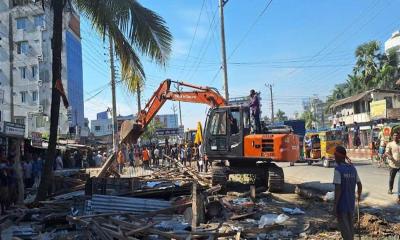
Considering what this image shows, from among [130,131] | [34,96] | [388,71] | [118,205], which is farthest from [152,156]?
[388,71]

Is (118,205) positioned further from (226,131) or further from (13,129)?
(13,129)

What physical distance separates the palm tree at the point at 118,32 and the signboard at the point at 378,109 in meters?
33.9

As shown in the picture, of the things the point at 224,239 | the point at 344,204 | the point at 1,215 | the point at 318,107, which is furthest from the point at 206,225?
the point at 318,107

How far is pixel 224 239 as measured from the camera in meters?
9.28

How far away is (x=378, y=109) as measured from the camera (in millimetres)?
45000

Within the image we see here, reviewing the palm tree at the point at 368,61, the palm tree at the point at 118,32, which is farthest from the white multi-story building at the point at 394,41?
the palm tree at the point at 118,32

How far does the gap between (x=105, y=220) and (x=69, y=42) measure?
→ 5301 cm

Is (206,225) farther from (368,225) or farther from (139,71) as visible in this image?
(139,71)

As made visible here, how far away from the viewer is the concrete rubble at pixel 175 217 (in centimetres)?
934

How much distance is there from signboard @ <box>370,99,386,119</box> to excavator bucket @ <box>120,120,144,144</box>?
30.3 metres

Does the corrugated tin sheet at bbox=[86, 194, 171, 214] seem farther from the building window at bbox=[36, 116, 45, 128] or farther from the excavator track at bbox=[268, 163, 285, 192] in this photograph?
the building window at bbox=[36, 116, 45, 128]

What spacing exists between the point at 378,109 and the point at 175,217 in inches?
1471

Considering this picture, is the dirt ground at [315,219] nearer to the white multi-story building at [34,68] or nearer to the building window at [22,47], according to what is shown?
the white multi-story building at [34,68]

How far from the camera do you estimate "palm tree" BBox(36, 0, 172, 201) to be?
44.2 ft
